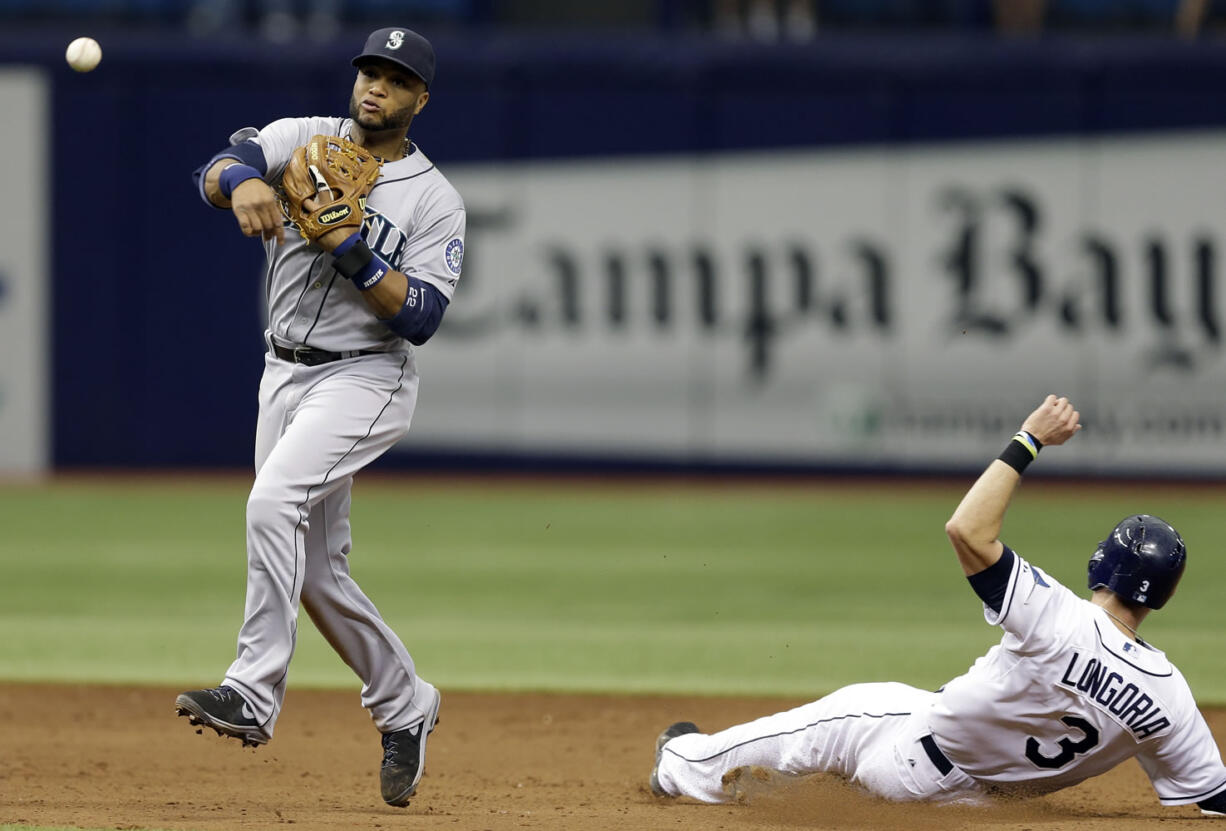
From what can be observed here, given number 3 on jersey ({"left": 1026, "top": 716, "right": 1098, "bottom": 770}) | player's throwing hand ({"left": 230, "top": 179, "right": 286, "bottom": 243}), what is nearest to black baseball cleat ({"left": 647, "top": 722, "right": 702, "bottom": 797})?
number 3 on jersey ({"left": 1026, "top": 716, "right": 1098, "bottom": 770})

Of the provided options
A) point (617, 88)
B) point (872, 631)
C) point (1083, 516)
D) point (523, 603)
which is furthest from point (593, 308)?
point (872, 631)

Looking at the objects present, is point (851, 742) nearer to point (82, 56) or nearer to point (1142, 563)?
point (1142, 563)

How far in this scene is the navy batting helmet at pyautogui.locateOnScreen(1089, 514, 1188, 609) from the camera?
447cm

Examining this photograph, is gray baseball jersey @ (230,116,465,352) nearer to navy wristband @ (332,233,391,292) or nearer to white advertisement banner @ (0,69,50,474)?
navy wristband @ (332,233,391,292)

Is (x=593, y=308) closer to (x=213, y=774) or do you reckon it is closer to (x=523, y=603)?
(x=523, y=603)

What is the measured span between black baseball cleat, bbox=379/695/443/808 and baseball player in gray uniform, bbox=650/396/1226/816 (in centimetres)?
83

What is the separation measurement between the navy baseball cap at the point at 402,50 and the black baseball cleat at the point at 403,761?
188 centimetres

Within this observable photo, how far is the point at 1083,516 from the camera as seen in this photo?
13164 millimetres

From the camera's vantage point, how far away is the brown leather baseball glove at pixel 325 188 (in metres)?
4.62

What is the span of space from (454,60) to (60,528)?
18.3 ft

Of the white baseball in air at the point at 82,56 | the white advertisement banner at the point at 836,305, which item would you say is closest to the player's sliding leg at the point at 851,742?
the white baseball in air at the point at 82,56

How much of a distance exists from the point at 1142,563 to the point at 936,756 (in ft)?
→ 2.55

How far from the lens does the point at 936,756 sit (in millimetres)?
4742

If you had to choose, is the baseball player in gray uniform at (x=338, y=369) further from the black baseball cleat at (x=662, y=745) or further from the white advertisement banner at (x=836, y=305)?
the white advertisement banner at (x=836, y=305)
